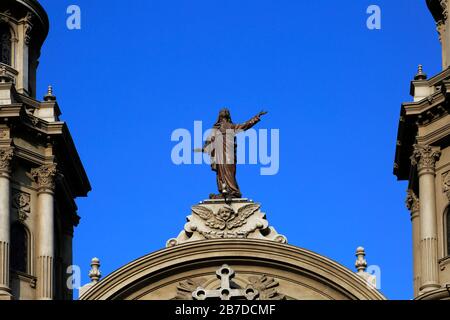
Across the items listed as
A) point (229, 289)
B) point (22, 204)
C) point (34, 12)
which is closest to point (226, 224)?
point (229, 289)

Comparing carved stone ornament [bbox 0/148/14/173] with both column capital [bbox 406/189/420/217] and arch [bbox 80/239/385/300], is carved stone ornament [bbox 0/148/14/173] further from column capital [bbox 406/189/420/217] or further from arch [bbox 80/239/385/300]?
column capital [bbox 406/189/420/217]

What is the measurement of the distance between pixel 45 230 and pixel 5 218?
1.75 meters

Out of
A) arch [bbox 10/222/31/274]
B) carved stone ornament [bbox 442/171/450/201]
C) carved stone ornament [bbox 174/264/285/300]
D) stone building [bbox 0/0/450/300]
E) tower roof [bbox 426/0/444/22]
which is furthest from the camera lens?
tower roof [bbox 426/0/444/22]

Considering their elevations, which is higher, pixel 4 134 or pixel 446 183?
pixel 4 134

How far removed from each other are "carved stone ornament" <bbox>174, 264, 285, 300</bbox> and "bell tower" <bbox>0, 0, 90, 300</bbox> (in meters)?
3.99

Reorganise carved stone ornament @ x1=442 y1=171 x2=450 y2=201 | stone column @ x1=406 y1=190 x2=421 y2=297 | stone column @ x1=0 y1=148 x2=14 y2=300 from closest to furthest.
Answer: stone column @ x1=0 y1=148 x2=14 y2=300 → carved stone ornament @ x1=442 y1=171 x2=450 y2=201 → stone column @ x1=406 y1=190 x2=421 y2=297

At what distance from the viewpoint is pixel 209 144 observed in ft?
196

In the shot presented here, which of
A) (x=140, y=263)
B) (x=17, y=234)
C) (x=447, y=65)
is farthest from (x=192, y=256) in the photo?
(x=447, y=65)

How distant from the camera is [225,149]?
59406 millimetres

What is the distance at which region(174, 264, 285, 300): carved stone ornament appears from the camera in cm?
5669

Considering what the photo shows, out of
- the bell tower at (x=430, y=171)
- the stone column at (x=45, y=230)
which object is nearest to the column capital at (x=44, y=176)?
the stone column at (x=45, y=230)

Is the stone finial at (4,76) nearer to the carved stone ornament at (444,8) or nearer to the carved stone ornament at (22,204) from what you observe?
the carved stone ornament at (22,204)

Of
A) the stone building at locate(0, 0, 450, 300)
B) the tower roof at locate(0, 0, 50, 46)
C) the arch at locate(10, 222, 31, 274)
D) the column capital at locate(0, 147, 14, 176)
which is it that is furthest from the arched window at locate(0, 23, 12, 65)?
the arch at locate(10, 222, 31, 274)

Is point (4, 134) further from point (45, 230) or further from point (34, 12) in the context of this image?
point (34, 12)
